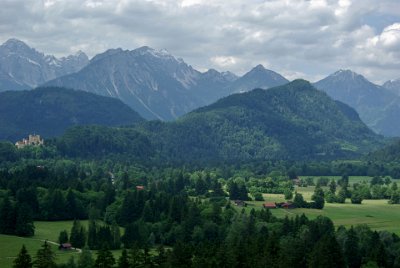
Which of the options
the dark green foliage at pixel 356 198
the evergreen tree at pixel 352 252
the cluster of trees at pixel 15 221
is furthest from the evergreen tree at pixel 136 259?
the dark green foliage at pixel 356 198

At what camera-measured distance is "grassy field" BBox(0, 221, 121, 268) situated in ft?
310

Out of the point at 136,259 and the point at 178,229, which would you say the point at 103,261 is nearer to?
the point at 136,259

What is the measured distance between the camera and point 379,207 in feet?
525

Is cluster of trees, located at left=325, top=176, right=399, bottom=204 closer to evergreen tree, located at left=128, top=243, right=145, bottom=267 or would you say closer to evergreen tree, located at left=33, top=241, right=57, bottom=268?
evergreen tree, located at left=128, top=243, right=145, bottom=267

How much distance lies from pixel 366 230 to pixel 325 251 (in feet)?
84.8

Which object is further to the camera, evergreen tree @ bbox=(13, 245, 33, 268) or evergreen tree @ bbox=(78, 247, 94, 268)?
evergreen tree @ bbox=(78, 247, 94, 268)

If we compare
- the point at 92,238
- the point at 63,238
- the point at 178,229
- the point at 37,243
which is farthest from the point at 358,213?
the point at 37,243

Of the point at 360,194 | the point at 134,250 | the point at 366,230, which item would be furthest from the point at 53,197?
the point at 360,194

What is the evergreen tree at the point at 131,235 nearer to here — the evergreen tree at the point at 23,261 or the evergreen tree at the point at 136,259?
the evergreen tree at the point at 136,259

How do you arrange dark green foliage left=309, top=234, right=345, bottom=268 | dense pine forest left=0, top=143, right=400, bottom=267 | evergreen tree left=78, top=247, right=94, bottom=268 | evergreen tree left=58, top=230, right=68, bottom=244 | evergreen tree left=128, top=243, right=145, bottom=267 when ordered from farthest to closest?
1. evergreen tree left=58, top=230, right=68, bottom=244
2. evergreen tree left=78, top=247, right=94, bottom=268
3. dense pine forest left=0, top=143, right=400, bottom=267
4. evergreen tree left=128, top=243, right=145, bottom=267
5. dark green foliage left=309, top=234, right=345, bottom=268

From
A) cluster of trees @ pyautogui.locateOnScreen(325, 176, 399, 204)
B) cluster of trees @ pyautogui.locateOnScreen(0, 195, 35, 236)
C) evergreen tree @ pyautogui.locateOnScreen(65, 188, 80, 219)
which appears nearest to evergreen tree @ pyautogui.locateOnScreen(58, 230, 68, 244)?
cluster of trees @ pyautogui.locateOnScreen(0, 195, 35, 236)

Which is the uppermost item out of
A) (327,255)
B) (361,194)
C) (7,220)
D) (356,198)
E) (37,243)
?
(361,194)

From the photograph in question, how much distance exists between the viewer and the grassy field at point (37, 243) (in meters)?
94.5

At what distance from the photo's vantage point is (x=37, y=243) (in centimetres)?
10631
